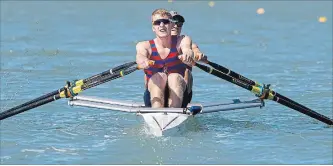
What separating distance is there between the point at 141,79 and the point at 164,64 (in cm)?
457

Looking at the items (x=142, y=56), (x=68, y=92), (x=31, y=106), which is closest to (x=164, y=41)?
(x=142, y=56)

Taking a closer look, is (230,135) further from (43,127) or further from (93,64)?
(93,64)

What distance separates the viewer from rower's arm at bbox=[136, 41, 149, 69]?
37.4 feet

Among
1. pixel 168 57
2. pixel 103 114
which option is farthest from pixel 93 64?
pixel 168 57

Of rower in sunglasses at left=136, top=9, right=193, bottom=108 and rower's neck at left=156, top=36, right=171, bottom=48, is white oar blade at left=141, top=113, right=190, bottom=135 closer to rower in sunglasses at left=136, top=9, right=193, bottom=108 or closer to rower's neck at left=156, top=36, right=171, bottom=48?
rower in sunglasses at left=136, top=9, right=193, bottom=108

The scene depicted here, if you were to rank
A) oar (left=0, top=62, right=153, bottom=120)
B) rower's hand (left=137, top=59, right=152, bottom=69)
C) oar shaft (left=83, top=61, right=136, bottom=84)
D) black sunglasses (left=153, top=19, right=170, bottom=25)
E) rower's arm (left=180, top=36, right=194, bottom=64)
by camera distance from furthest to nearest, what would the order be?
oar (left=0, top=62, right=153, bottom=120), oar shaft (left=83, top=61, right=136, bottom=84), black sunglasses (left=153, top=19, right=170, bottom=25), rower's arm (left=180, top=36, right=194, bottom=64), rower's hand (left=137, top=59, right=152, bottom=69)

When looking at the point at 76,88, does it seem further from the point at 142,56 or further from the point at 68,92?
the point at 142,56

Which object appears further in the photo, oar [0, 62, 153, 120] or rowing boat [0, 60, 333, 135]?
oar [0, 62, 153, 120]

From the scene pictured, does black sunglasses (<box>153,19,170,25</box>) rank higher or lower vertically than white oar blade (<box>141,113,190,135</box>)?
higher

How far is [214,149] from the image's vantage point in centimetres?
1129

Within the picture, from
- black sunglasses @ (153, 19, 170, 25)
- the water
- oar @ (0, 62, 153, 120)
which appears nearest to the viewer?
the water

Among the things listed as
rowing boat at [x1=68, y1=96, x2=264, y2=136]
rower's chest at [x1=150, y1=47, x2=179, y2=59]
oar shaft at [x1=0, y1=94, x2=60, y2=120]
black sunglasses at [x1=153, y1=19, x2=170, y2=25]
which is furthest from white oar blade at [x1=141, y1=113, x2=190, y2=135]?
oar shaft at [x1=0, y1=94, x2=60, y2=120]

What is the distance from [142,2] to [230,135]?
56.6ft

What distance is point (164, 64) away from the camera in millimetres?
11984
